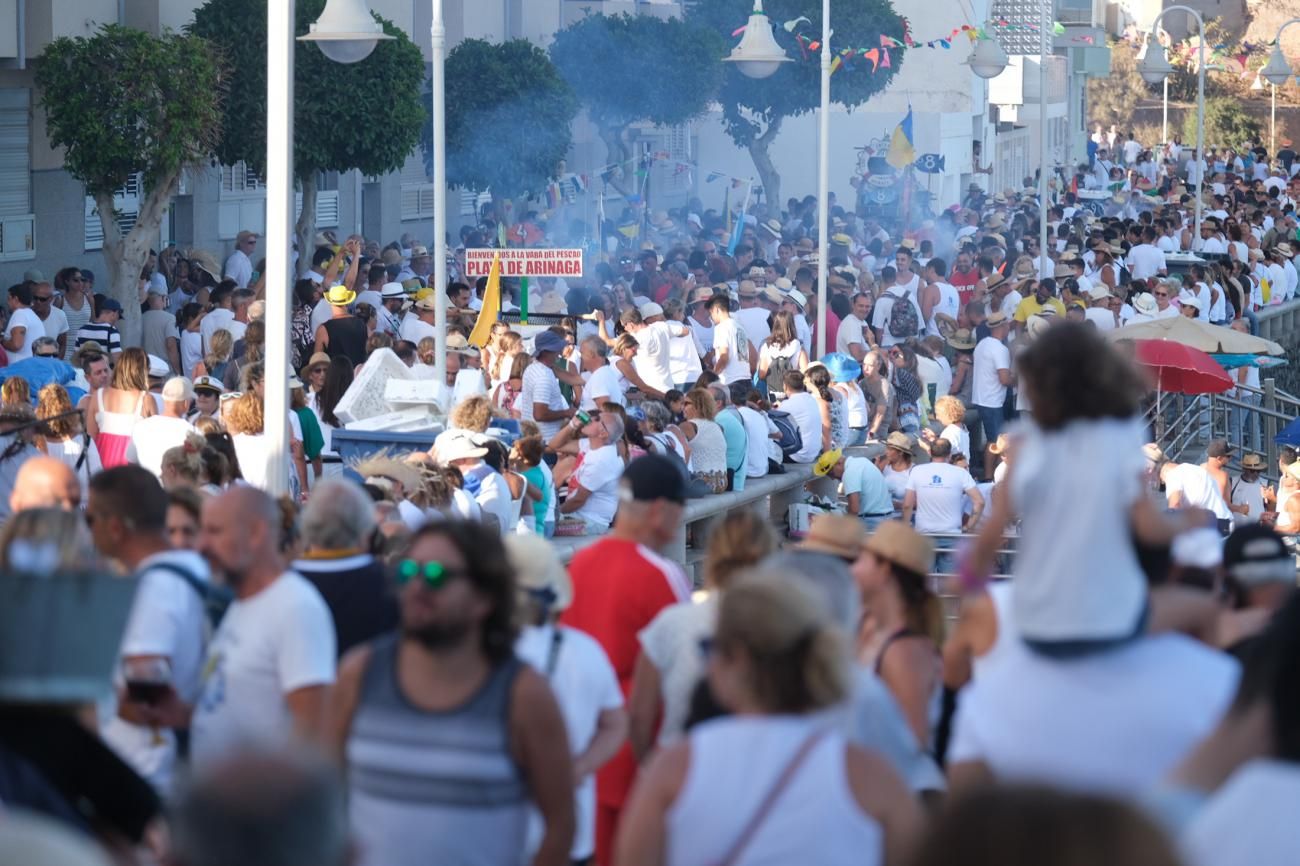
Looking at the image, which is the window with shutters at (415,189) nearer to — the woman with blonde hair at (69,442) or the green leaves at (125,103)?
the green leaves at (125,103)

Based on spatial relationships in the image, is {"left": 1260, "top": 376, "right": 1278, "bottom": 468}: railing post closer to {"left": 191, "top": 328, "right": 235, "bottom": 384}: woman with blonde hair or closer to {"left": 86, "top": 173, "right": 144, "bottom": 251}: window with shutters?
{"left": 86, "top": 173, "right": 144, "bottom": 251}: window with shutters

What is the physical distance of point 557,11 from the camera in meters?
37.5

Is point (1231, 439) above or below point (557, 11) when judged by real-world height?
below

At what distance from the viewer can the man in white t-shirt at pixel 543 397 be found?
1383 centimetres

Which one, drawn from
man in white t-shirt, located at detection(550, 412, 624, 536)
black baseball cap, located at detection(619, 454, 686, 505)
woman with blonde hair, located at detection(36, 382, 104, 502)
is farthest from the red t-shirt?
man in white t-shirt, located at detection(550, 412, 624, 536)

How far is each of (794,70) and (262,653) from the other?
118 ft

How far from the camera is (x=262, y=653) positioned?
16.2 ft

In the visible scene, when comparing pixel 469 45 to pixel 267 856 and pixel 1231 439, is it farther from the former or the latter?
pixel 267 856

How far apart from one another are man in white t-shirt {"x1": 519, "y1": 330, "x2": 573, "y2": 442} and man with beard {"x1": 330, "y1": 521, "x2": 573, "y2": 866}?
9.30 meters

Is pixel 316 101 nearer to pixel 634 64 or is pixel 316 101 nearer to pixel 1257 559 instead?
pixel 634 64

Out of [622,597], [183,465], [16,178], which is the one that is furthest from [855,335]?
[622,597]

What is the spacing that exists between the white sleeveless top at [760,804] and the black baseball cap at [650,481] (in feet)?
6.80

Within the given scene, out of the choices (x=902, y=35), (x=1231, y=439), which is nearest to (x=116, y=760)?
(x=1231, y=439)

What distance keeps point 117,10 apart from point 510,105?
7.81m
